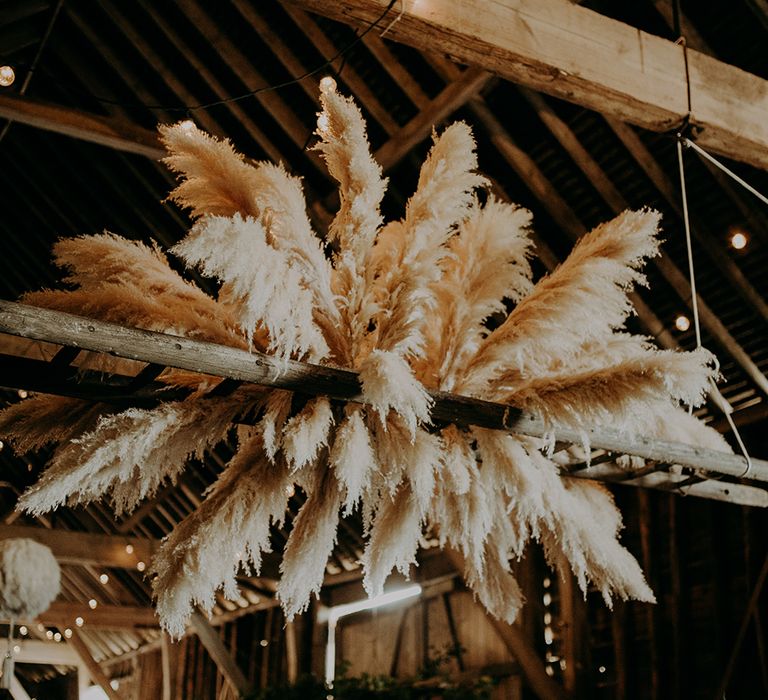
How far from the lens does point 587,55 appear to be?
245 centimetres

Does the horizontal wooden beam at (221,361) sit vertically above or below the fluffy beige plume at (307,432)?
above

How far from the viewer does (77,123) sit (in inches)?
202

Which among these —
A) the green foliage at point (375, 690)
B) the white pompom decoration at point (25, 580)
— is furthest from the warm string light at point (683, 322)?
the white pompom decoration at point (25, 580)

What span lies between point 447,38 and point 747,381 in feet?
12.4

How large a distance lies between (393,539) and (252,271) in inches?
18.3

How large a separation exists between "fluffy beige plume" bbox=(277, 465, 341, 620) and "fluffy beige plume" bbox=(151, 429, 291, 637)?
0.04 meters

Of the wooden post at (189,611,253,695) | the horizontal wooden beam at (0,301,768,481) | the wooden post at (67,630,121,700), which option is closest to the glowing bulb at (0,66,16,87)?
the horizontal wooden beam at (0,301,768,481)

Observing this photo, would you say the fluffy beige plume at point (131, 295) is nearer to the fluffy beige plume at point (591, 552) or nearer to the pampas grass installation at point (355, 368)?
the pampas grass installation at point (355, 368)

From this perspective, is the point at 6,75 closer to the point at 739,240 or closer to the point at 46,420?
the point at 739,240

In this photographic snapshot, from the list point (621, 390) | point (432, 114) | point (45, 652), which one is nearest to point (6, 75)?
point (432, 114)

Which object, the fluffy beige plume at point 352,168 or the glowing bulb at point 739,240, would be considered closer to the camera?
the fluffy beige plume at point 352,168

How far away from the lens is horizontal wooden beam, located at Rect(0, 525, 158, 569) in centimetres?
950

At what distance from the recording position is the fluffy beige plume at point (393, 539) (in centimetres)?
135

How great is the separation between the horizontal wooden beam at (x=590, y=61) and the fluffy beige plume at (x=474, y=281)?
32.3 inches
